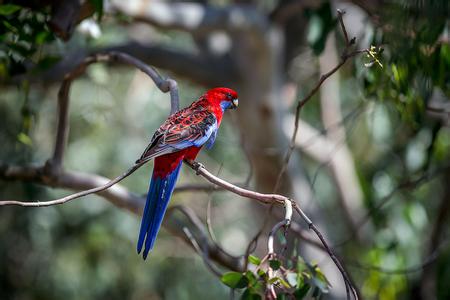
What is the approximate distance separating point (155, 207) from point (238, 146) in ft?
13.1

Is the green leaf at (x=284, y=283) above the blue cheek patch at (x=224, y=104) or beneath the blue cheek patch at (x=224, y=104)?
above

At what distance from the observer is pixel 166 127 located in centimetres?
287

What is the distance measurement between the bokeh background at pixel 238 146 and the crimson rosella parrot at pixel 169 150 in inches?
30.8

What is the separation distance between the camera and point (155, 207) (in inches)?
105

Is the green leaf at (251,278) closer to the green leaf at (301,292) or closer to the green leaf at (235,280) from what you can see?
the green leaf at (235,280)

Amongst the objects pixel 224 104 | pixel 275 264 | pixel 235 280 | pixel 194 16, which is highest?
pixel 275 264

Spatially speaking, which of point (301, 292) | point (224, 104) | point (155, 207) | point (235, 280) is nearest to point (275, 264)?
point (235, 280)

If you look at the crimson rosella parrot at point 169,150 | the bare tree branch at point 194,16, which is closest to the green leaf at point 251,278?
the crimson rosella parrot at point 169,150

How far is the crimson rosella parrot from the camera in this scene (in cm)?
261

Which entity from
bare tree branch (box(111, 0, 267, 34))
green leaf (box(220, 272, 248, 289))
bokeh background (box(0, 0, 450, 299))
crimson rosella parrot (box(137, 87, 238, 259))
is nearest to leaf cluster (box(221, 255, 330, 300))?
green leaf (box(220, 272, 248, 289))

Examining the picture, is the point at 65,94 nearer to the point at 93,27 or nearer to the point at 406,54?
the point at 93,27

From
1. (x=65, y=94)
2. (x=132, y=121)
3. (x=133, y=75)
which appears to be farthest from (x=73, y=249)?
(x=65, y=94)

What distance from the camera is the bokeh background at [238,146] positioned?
170 inches

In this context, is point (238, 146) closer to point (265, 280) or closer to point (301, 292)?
point (301, 292)
